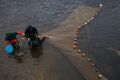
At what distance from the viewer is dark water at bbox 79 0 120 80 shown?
1206cm

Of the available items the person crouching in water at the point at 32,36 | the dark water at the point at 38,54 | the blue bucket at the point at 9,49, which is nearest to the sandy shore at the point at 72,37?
the dark water at the point at 38,54

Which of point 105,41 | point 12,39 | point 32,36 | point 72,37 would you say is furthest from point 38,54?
point 105,41

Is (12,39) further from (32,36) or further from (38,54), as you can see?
(38,54)

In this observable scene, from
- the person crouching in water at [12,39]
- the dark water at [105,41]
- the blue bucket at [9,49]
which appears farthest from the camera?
the person crouching in water at [12,39]

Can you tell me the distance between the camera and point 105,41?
14.5 m

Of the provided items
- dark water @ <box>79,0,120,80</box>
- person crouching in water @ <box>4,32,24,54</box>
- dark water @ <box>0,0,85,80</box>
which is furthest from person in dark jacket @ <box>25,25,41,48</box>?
dark water @ <box>79,0,120,80</box>

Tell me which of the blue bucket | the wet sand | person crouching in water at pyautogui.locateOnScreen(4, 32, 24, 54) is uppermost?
person crouching in water at pyautogui.locateOnScreen(4, 32, 24, 54)

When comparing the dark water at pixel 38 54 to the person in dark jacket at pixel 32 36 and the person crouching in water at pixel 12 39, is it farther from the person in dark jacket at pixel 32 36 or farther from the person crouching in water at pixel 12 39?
the person crouching in water at pixel 12 39

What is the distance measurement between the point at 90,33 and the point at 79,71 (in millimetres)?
4699

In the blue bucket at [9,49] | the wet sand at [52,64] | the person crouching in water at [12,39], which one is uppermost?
the person crouching in water at [12,39]

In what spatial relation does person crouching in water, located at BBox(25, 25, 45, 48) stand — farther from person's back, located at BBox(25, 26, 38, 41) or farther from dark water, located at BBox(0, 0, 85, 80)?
dark water, located at BBox(0, 0, 85, 80)

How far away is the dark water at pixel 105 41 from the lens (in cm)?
1206

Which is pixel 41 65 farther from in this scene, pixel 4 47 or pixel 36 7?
pixel 36 7

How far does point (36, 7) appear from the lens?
22.2 metres
